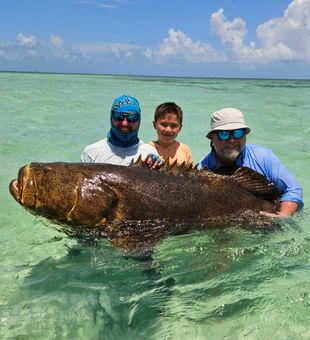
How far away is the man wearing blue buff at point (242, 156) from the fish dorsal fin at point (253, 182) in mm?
176

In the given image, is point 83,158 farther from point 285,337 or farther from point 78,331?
point 285,337

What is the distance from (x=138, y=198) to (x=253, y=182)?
137 cm

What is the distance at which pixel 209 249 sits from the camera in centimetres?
477

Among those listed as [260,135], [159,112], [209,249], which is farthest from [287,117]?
[209,249]

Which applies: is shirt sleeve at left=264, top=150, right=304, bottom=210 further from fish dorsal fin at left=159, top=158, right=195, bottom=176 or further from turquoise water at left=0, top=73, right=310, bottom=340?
fish dorsal fin at left=159, top=158, right=195, bottom=176

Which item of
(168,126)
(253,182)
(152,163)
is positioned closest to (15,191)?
(152,163)

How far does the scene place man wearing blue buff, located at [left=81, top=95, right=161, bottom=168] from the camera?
15.5ft

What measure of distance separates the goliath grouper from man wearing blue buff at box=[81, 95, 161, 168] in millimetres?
490

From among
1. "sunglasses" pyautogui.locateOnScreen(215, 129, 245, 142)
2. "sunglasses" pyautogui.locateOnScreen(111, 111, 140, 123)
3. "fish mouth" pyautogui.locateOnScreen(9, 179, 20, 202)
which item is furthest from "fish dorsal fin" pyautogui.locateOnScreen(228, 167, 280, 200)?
"fish mouth" pyautogui.locateOnScreen(9, 179, 20, 202)

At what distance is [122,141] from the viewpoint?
190 inches

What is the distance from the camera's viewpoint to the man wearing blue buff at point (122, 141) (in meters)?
4.72

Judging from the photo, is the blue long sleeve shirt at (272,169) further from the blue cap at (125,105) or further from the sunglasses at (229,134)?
the blue cap at (125,105)

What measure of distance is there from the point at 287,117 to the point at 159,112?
18373 mm

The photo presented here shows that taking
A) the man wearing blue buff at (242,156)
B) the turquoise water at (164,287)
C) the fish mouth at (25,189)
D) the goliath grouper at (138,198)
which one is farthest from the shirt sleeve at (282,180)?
the fish mouth at (25,189)
